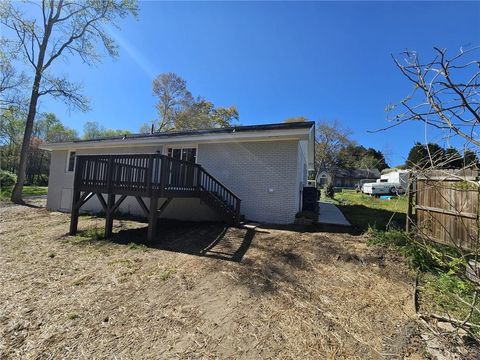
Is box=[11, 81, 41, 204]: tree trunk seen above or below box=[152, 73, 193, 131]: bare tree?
below

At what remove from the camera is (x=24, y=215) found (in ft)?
38.3

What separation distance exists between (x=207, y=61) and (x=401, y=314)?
44.2ft

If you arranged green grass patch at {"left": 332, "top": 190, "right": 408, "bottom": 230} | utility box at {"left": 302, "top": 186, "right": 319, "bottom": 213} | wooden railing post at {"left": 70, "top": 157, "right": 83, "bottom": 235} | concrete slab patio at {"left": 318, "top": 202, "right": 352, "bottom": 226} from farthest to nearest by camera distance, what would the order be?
utility box at {"left": 302, "top": 186, "right": 319, "bottom": 213}
concrete slab patio at {"left": 318, "top": 202, "right": 352, "bottom": 226}
wooden railing post at {"left": 70, "top": 157, "right": 83, "bottom": 235}
green grass patch at {"left": 332, "top": 190, "right": 408, "bottom": 230}

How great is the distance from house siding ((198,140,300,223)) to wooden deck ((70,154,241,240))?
81 centimetres

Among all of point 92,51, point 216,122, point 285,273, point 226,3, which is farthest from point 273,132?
point 216,122

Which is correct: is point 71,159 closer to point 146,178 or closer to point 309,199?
point 146,178

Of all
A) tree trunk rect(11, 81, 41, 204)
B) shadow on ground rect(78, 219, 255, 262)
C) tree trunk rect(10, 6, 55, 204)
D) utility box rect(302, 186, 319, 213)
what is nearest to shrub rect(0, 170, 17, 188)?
tree trunk rect(10, 6, 55, 204)

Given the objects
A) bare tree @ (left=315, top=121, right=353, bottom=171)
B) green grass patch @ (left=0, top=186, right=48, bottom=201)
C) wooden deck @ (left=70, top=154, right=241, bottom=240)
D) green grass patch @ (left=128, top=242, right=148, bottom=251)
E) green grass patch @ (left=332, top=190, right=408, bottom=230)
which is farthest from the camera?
bare tree @ (left=315, top=121, right=353, bottom=171)

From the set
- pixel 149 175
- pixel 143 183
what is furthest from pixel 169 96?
pixel 149 175

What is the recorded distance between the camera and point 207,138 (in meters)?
10.0

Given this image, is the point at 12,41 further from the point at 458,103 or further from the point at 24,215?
the point at 458,103

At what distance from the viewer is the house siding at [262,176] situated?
9008 millimetres

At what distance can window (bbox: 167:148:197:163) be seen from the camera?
10914mm

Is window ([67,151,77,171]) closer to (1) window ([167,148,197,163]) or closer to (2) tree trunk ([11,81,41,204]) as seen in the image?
(2) tree trunk ([11,81,41,204])
